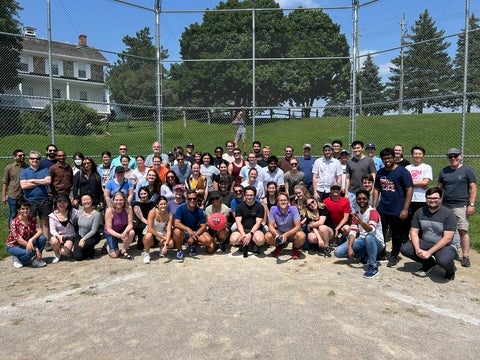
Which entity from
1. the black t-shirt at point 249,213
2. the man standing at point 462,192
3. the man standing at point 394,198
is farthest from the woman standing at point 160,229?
the man standing at point 462,192

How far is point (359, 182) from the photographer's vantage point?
23.0ft

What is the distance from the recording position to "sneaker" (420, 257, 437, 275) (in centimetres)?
546

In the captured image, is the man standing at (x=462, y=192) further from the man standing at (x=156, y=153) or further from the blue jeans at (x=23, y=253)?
the blue jeans at (x=23, y=253)

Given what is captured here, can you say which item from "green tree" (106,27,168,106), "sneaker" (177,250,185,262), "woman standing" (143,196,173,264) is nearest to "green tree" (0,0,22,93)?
"green tree" (106,27,168,106)

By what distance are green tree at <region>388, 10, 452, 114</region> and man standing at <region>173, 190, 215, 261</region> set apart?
609 centimetres

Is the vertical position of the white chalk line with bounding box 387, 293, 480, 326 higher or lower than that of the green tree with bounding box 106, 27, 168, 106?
lower

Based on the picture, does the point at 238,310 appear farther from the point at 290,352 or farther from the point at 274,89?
the point at 274,89

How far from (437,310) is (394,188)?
6.93ft

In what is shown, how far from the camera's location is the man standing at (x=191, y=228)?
642 cm

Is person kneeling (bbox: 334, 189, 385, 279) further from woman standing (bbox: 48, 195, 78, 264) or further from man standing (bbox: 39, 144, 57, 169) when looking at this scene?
man standing (bbox: 39, 144, 57, 169)

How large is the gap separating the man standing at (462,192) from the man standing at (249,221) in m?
2.92

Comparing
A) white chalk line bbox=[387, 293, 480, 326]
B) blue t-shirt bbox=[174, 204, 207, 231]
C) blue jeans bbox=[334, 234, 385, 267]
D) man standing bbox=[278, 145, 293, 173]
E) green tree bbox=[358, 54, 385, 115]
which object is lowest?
white chalk line bbox=[387, 293, 480, 326]

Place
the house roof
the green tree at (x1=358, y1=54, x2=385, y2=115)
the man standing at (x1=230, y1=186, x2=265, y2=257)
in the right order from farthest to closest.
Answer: the green tree at (x1=358, y1=54, x2=385, y2=115), the house roof, the man standing at (x1=230, y1=186, x2=265, y2=257)

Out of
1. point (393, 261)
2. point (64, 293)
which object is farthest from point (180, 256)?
point (393, 261)
